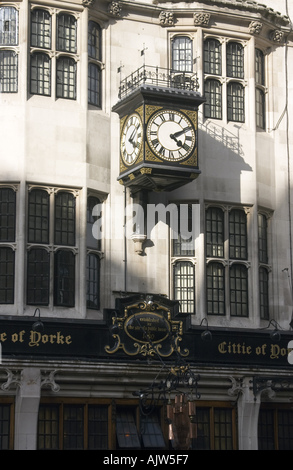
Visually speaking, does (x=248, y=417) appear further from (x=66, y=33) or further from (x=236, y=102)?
(x=66, y=33)

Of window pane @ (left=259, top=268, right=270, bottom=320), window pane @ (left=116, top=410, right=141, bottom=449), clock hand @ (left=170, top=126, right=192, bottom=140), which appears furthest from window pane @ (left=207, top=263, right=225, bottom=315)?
clock hand @ (left=170, top=126, right=192, bottom=140)

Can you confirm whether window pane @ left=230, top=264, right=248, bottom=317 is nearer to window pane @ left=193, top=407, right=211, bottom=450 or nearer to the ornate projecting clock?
window pane @ left=193, top=407, right=211, bottom=450

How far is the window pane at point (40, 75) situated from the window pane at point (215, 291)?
24.3 feet

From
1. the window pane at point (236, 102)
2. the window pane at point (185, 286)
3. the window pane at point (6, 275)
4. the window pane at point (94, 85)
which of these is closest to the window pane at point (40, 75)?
the window pane at point (94, 85)

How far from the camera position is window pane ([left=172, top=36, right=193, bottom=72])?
138 feet

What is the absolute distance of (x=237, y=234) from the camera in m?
41.6

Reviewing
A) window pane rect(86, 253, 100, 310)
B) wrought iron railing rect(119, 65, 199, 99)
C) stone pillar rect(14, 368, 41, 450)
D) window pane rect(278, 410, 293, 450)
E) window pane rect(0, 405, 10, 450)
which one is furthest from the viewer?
window pane rect(278, 410, 293, 450)

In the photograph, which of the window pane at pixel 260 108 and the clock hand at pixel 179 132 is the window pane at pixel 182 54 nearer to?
the window pane at pixel 260 108

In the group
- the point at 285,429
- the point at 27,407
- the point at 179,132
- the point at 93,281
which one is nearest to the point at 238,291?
the point at 285,429

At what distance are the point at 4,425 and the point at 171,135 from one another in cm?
964

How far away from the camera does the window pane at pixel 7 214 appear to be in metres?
38.3

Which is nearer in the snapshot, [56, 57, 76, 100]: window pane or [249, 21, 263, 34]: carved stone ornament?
[56, 57, 76, 100]: window pane

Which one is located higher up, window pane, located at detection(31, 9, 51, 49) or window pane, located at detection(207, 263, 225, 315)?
window pane, located at detection(31, 9, 51, 49)

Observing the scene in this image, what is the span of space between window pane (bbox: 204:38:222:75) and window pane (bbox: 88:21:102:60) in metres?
3.55
